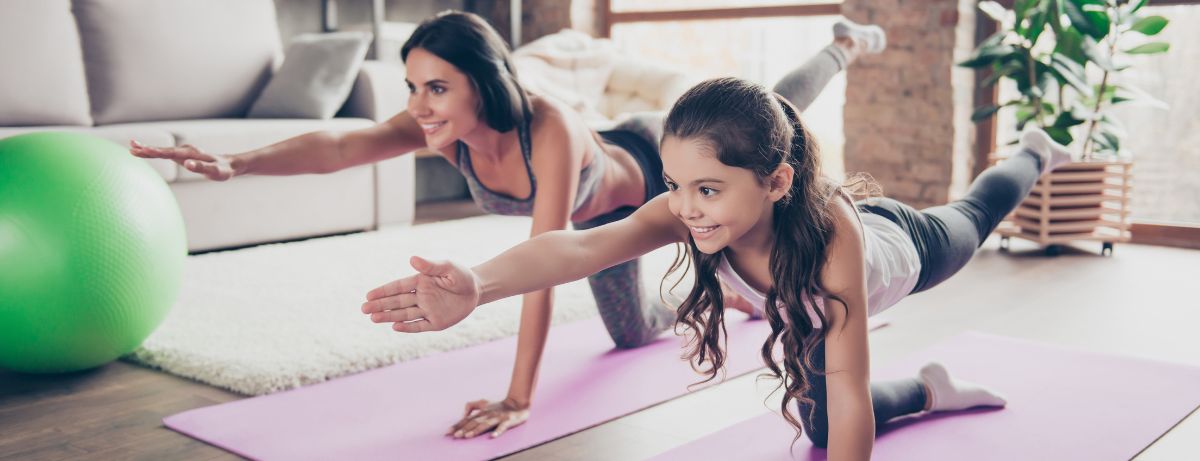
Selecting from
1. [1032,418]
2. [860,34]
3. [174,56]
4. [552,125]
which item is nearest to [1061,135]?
[860,34]

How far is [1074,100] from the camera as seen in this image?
384 centimetres

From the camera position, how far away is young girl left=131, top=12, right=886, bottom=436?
1.88 meters

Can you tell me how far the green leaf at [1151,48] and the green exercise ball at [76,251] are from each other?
318 centimetres

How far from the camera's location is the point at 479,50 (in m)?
1.92

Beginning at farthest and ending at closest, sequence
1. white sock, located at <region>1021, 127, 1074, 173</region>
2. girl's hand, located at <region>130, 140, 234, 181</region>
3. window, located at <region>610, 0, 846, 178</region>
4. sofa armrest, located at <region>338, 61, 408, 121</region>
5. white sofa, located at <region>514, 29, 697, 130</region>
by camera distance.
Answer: window, located at <region>610, 0, 846, 178</region> < white sofa, located at <region>514, 29, 697, 130</region> < sofa armrest, located at <region>338, 61, 408, 121</region> < white sock, located at <region>1021, 127, 1074, 173</region> < girl's hand, located at <region>130, 140, 234, 181</region>

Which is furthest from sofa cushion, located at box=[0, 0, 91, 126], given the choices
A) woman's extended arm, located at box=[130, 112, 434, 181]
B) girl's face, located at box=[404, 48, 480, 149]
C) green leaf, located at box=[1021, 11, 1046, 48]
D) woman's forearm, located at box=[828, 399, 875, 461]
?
green leaf, located at box=[1021, 11, 1046, 48]

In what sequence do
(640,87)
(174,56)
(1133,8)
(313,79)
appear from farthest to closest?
(640,87) → (313,79) → (174,56) → (1133,8)

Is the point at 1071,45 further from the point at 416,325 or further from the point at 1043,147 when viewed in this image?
the point at 416,325

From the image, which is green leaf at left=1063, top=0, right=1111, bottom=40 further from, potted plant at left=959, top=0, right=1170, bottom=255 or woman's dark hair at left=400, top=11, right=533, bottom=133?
woman's dark hair at left=400, top=11, right=533, bottom=133

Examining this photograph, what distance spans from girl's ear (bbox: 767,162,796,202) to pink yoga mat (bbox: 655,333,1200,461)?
623 mm

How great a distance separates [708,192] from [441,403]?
101 centimetres

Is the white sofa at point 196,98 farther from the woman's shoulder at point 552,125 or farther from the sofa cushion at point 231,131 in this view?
the woman's shoulder at point 552,125

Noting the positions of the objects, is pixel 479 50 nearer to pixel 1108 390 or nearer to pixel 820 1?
pixel 1108 390

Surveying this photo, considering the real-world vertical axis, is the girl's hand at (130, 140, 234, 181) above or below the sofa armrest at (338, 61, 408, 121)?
above
